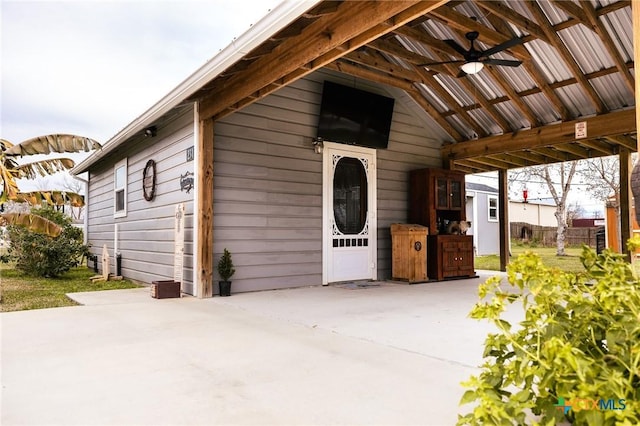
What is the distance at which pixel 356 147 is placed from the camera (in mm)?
7211

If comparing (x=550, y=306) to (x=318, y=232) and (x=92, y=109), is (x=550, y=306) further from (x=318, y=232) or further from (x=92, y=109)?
(x=92, y=109)

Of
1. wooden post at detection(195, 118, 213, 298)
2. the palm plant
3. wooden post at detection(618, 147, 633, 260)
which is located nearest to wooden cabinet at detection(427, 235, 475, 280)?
wooden post at detection(618, 147, 633, 260)

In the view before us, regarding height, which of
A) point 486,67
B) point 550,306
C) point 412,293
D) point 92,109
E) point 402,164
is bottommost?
point 412,293

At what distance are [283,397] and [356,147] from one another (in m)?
5.54

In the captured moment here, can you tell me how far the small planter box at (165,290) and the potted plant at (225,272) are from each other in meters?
0.57

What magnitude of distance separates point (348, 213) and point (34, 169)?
5.04m

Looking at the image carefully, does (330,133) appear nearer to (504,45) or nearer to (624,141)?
(504,45)

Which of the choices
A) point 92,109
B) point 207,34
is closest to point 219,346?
point 207,34

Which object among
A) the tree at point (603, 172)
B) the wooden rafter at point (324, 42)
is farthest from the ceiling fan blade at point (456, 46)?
the tree at point (603, 172)

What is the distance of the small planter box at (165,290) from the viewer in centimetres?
543

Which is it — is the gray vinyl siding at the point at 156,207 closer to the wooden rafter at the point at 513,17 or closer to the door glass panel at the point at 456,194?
the wooden rafter at the point at 513,17

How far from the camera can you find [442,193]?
25.6ft

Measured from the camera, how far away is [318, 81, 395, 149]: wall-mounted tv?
6699 mm

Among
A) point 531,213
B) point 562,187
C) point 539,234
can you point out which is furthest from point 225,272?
point 531,213
